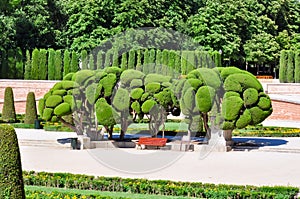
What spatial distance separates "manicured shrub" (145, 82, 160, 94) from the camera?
24.3 meters

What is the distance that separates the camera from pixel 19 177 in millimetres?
11008

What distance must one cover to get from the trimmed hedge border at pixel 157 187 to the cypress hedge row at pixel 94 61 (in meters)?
30.5

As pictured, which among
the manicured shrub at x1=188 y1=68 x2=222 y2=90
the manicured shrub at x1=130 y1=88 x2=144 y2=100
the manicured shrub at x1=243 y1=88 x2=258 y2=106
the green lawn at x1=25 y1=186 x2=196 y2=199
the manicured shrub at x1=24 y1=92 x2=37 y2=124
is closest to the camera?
the green lawn at x1=25 y1=186 x2=196 y2=199

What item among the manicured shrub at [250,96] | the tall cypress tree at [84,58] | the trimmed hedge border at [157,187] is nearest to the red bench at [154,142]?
the manicured shrub at [250,96]

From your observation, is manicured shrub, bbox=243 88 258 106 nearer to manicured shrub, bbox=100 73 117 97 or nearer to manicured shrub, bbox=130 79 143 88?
manicured shrub, bbox=130 79 143 88

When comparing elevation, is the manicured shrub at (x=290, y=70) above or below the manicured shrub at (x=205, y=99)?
above

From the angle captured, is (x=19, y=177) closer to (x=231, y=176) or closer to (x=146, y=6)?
(x=231, y=176)

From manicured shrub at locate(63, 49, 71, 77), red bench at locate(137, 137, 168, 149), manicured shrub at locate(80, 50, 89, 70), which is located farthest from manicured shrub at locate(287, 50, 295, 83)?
red bench at locate(137, 137, 168, 149)

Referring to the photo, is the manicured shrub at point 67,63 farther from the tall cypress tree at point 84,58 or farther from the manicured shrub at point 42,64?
the manicured shrub at point 42,64

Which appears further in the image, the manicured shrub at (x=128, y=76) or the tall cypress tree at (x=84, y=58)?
the tall cypress tree at (x=84, y=58)

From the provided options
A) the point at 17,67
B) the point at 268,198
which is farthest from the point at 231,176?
the point at 17,67

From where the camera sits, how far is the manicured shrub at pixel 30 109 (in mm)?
31703

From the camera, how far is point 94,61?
50344 mm

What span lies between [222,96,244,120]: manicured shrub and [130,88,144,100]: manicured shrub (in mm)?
3462
